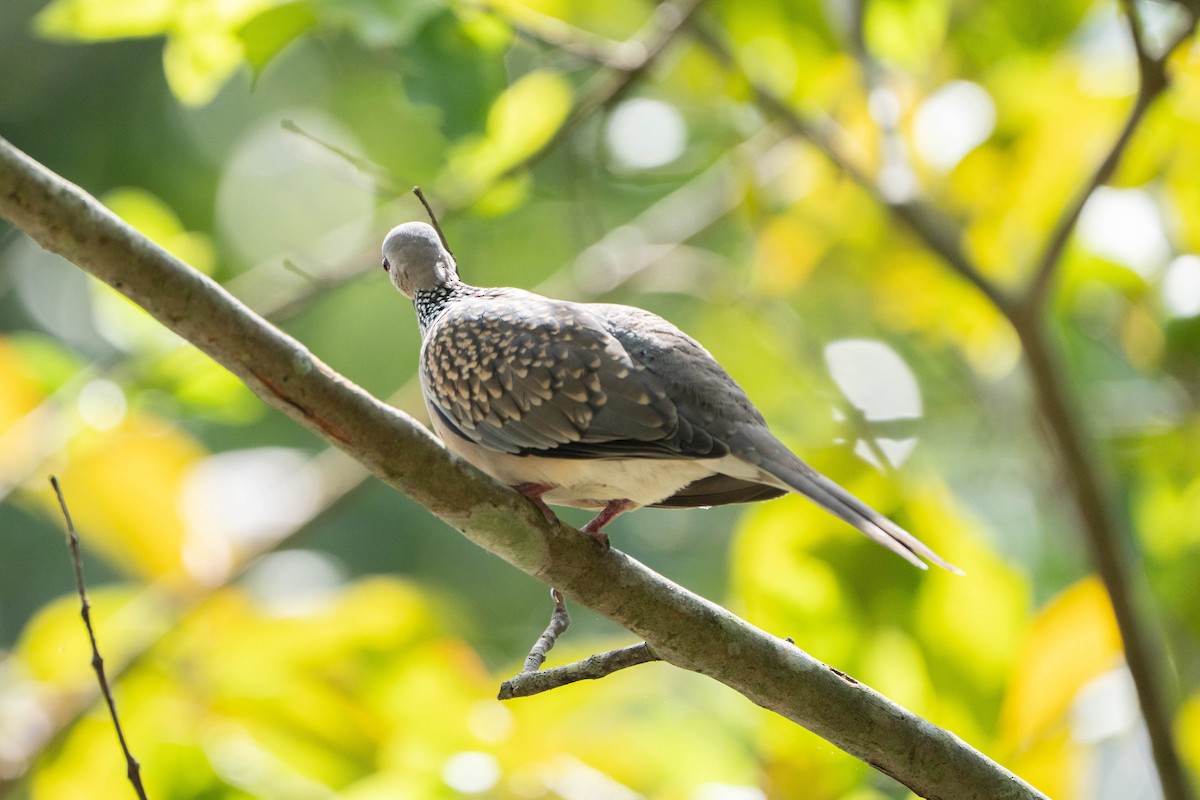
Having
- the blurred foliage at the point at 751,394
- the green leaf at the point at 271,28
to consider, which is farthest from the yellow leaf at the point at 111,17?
the green leaf at the point at 271,28

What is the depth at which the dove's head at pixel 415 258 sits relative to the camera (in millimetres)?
2146

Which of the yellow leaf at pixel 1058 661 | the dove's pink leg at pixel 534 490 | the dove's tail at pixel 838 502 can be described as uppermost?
the yellow leaf at pixel 1058 661

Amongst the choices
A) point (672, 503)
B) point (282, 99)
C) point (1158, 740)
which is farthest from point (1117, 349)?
point (282, 99)

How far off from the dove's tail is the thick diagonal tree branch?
0.24 meters

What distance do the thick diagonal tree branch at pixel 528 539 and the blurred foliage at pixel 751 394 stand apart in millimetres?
653

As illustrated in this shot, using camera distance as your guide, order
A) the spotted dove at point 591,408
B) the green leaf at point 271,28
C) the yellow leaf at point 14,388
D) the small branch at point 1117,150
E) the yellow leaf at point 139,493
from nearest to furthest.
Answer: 1. the spotted dove at point 591,408
2. the green leaf at point 271,28
3. the small branch at point 1117,150
4. the yellow leaf at point 14,388
5. the yellow leaf at point 139,493

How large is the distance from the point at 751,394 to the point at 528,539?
231 centimetres

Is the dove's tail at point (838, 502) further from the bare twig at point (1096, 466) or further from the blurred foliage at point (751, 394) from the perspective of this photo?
the bare twig at point (1096, 466)

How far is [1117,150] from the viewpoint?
8.96 ft

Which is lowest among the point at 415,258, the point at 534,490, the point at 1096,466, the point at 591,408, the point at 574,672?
the point at 574,672

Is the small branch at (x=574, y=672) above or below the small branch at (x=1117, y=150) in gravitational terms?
below

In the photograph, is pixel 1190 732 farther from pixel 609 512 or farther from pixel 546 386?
pixel 546 386

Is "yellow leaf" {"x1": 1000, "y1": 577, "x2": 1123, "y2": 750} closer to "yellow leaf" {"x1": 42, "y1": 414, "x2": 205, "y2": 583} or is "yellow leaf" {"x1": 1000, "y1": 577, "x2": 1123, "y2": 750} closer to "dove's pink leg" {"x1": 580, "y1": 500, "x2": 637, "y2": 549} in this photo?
"dove's pink leg" {"x1": 580, "y1": 500, "x2": 637, "y2": 549}

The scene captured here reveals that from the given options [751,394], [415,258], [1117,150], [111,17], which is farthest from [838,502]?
[751,394]
